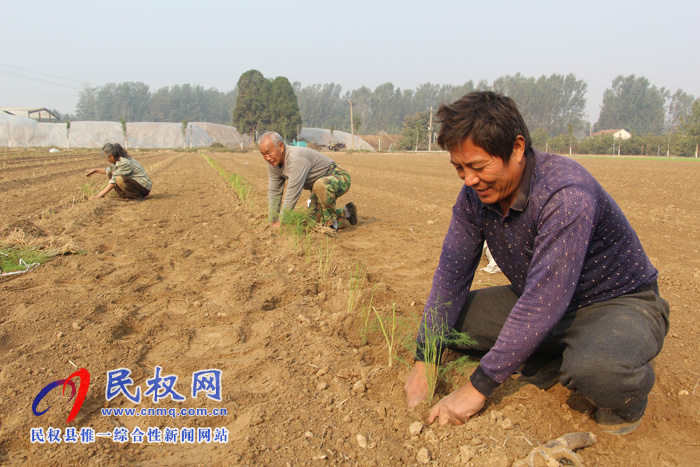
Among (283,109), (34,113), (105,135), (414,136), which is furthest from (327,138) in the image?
(34,113)

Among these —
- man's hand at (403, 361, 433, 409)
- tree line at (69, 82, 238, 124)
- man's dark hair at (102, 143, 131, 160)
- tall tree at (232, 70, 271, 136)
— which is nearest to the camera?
man's hand at (403, 361, 433, 409)

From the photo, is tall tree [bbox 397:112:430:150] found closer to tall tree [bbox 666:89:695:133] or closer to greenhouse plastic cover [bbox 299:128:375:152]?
greenhouse plastic cover [bbox 299:128:375:152]

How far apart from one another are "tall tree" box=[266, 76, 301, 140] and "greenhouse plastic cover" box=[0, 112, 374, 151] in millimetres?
4255

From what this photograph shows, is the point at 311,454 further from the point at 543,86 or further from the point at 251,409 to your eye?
the point at 543,86

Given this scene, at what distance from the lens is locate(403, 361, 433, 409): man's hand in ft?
6.01

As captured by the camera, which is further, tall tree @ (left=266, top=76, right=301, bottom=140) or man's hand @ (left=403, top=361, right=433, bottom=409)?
tall tree @ (left=266, top=76, right=301, bottom=140)

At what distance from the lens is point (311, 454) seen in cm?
152

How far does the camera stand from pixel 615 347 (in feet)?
4.90

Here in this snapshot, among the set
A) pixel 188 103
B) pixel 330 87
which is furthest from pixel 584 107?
pixel 188 103

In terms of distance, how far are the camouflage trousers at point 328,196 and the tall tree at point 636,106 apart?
81.3 meters

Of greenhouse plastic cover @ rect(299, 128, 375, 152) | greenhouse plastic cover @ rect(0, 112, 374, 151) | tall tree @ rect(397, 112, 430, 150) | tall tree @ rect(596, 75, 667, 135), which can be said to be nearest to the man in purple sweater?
greenhouse plastic cover @ rect(0, 112, 374, 151)

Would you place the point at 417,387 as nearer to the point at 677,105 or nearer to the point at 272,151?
the point at 272,151

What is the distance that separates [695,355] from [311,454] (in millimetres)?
1991

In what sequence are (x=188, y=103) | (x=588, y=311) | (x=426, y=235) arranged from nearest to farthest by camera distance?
(x=588, y=311), (x=426, y=235), (x=188, y=103)
